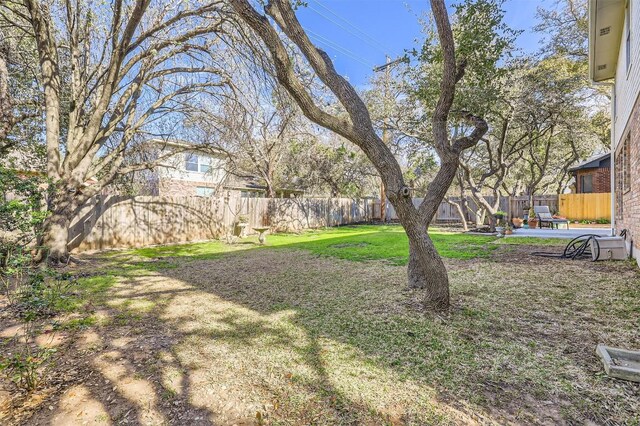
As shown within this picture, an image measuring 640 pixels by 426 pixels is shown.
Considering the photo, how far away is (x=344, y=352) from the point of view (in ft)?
8.75

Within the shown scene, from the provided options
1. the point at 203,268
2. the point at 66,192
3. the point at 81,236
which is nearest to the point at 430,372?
the point at 203,268

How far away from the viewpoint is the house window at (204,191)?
18.7 metres

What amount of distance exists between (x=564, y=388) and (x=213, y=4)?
7085 millimetres

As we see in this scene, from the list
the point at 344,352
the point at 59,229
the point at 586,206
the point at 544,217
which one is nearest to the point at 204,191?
the point at 59,229

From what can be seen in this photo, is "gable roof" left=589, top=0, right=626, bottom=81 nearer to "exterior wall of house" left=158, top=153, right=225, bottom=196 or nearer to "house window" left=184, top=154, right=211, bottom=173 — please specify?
"exterior wall of house" left=158, top=153, right=225, bottom=196

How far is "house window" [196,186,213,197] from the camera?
1867 cm

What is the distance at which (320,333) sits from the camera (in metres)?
3.08

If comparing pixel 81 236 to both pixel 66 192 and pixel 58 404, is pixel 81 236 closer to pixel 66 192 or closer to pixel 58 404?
pixel 66 192

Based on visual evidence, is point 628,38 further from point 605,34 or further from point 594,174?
point 594,174

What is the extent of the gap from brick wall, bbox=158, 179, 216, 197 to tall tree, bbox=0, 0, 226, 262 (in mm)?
8189

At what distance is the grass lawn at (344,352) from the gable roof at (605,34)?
5043mm

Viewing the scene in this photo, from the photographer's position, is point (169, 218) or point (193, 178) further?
point (193, 178)

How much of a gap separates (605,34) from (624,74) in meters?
1.05

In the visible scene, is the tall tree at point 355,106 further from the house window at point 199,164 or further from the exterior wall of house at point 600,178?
the house window at point 199,164
